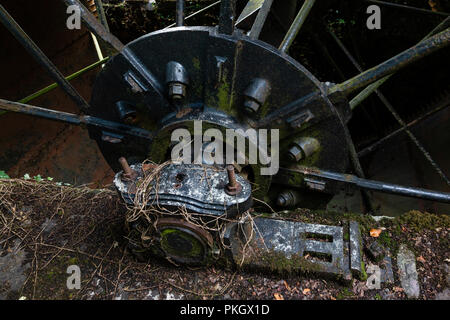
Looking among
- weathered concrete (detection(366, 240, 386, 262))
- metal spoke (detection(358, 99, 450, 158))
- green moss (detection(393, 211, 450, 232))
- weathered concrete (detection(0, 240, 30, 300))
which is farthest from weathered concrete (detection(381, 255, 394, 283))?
weathered concrete (detection(0, 240, 30, 300))

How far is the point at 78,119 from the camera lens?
11.9 ft

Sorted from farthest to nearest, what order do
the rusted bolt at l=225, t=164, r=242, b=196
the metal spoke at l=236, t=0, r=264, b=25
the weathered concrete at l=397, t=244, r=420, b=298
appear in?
1. the metal spoke at l=236, t=0, r=264, b=25
2. the weathered concrete at l=397, t=244, r=420, b=298
3. the rusted bolt at l=225, t=164, r=242, b=196

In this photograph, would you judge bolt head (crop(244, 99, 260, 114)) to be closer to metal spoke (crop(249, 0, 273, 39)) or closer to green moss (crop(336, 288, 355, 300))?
metal spoke (crop(249, 0, 273, 39))

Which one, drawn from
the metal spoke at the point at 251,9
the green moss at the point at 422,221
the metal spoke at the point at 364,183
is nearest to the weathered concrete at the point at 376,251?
the green moss at the point at 422,221

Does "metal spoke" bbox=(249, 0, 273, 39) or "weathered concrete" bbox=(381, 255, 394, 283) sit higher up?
"metal spoke" bbox=(249, 0, 273, 39)

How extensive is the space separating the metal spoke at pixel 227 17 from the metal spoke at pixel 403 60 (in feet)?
2.93

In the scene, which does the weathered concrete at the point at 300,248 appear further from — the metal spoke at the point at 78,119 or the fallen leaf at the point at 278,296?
the metal spoke at the point at 78,119

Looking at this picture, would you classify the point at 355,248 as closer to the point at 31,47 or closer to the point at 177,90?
the point at 177,90

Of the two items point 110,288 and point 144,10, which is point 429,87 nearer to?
point 144,10

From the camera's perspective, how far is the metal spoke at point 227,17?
2.74m

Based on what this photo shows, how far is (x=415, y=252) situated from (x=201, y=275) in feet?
5.18

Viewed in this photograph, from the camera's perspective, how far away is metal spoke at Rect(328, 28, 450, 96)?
8.75ft

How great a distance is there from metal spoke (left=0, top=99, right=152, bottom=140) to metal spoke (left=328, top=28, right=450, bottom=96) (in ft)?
5.63

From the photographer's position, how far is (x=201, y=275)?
9.34ft
